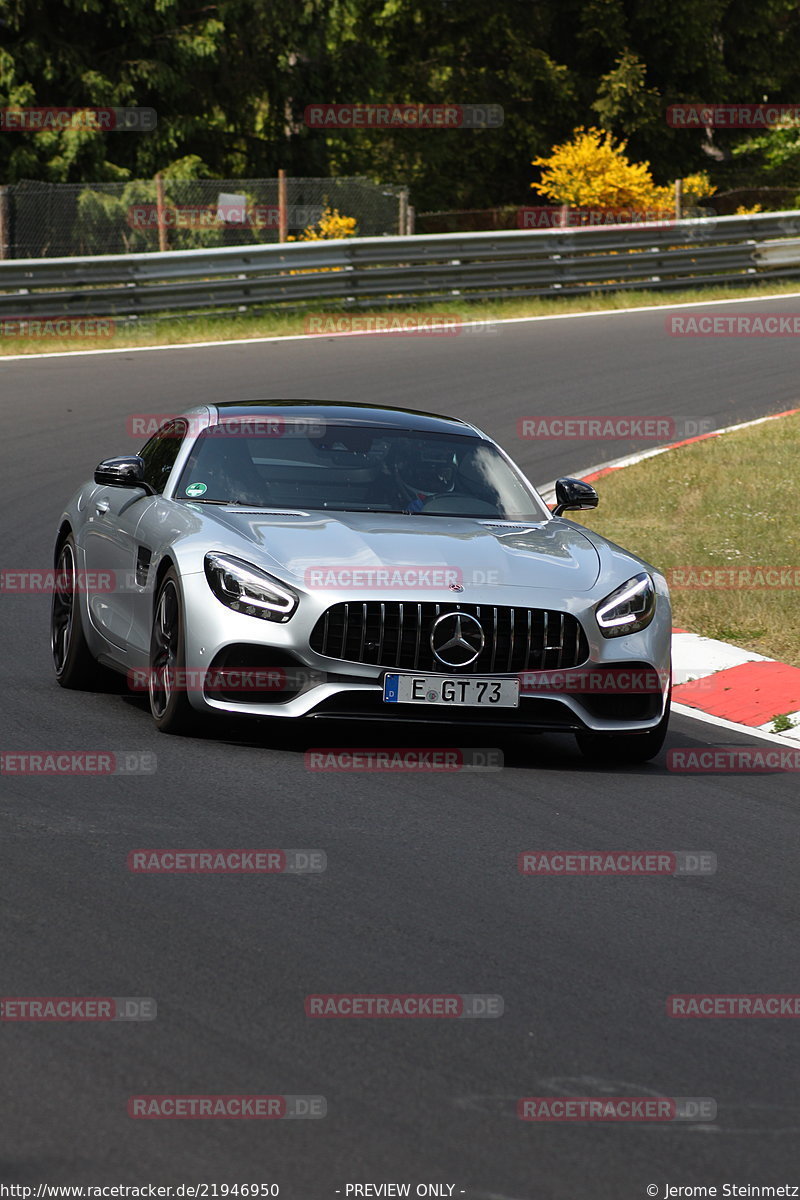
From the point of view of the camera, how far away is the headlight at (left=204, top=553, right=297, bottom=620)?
25.1 ft

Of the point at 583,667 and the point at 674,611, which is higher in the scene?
the point at 583,667

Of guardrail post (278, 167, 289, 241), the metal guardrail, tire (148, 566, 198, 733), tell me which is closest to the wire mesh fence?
guardrail post (278, 167, 289, 241)

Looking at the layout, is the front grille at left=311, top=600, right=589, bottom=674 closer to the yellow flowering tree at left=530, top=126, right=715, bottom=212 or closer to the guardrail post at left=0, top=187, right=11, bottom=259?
the guardrail post at left=0, top=187, right=11, bottom=259

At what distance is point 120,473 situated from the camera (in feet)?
28.8

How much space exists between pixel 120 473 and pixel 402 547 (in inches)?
62.0

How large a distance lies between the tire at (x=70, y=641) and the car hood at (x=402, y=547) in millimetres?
1208

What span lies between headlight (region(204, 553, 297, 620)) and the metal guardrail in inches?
645

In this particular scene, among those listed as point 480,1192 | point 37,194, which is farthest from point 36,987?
point 37,194

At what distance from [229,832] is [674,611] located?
18.7ft

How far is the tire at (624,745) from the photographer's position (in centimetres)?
814

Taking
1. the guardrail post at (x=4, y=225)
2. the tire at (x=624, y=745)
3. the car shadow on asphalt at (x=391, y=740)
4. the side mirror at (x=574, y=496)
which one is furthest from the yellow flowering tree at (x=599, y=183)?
the tire at (x=624, y=745)

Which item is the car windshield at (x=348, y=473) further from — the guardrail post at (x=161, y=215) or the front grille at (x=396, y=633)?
the guardrail post at (x=161, y=215)

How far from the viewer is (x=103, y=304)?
24.5 metres

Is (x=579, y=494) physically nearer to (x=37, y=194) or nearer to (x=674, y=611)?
(x=674, y=611)
